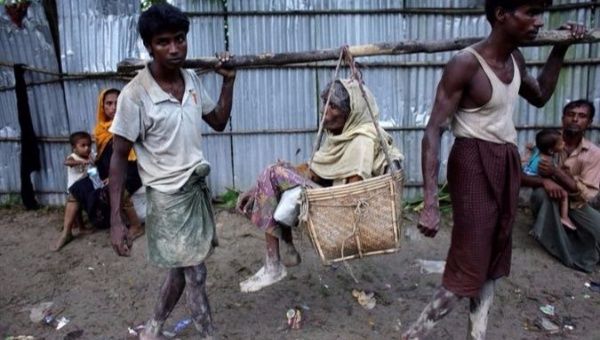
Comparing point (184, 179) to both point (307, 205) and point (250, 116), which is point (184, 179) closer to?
point (307, 205)

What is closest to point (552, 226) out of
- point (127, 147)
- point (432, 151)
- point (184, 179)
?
point (432, 151)

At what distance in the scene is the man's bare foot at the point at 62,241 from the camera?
4.85m

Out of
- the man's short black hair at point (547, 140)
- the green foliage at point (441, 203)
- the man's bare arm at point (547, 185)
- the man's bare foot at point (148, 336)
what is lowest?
the man's bare foot at point (148, 336)

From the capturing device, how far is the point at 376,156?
3.23 metres

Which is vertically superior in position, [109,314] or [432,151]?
[432,151]

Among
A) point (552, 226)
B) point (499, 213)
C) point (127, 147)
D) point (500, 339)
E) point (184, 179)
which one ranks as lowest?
point (500, 339)

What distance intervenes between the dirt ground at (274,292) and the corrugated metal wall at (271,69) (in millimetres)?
871

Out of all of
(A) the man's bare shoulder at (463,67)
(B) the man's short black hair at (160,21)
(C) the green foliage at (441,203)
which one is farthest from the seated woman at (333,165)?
(C) the green foliage at (441,203)

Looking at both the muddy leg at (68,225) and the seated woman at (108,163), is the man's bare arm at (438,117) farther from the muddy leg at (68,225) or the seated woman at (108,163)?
the muddy leg at (68,225)

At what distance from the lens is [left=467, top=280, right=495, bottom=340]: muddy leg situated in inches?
112

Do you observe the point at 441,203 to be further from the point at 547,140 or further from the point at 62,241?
the point at 62,241

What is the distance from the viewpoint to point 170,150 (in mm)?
2768

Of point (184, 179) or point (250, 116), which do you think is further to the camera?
point (250, 116)

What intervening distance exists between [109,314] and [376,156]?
229cm
